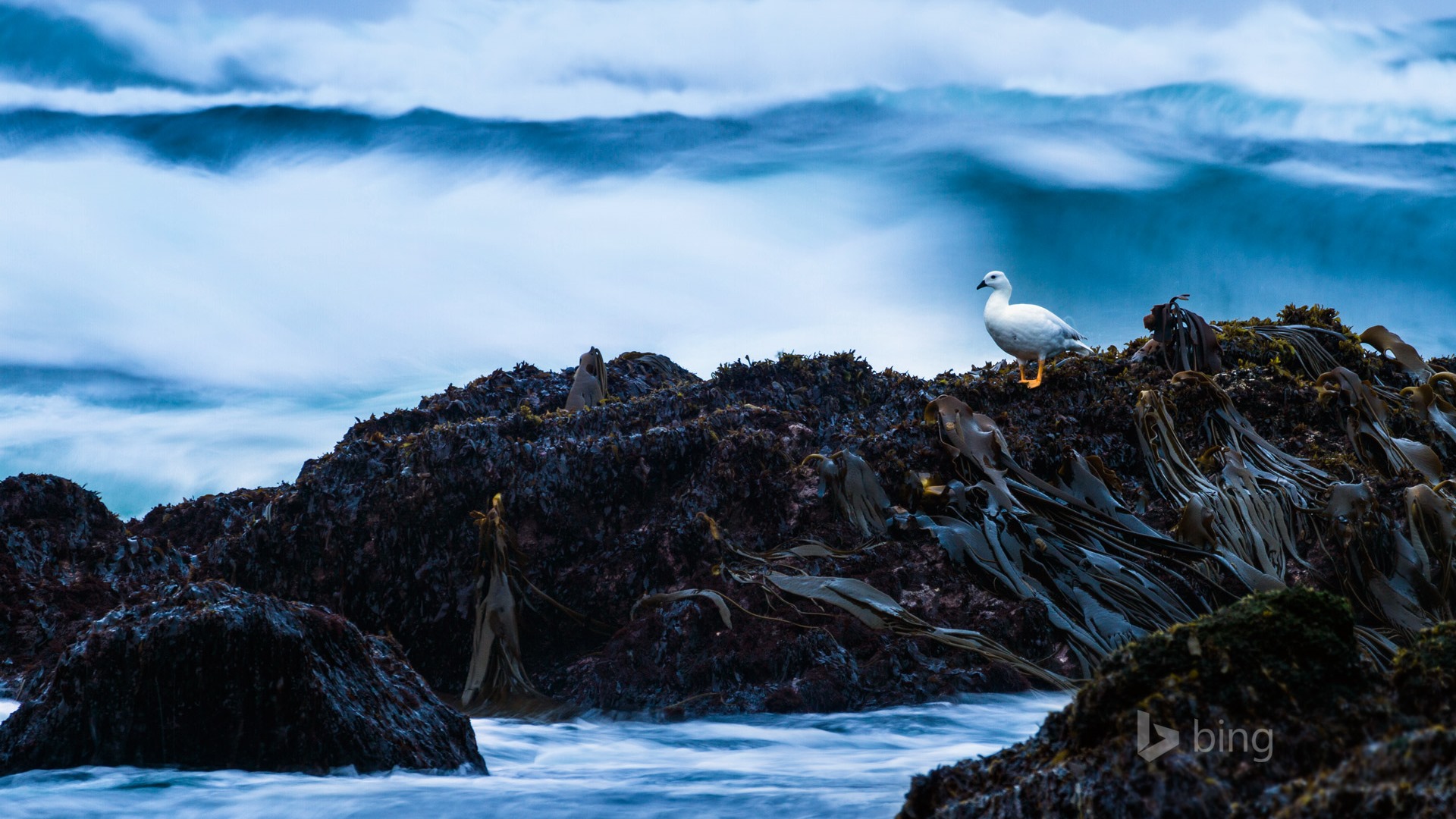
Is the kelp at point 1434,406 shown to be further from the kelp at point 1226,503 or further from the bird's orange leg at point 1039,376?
the bird's orange leg at point 1039,376

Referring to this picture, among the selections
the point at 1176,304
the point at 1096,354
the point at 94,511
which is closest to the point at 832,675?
the point at 1096,354

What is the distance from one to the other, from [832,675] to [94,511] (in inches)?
196

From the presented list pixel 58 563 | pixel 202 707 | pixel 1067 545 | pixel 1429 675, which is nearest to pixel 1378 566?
pixel 1067 545

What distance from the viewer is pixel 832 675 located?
4.44 m

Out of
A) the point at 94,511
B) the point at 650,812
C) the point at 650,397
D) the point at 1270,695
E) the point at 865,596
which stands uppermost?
the point at 650,397

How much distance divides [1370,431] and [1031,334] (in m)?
2.24

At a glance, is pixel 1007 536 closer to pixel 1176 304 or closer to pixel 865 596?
pixel 865 596

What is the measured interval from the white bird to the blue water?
12.5 feet

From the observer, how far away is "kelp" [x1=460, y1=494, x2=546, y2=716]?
5051 mm

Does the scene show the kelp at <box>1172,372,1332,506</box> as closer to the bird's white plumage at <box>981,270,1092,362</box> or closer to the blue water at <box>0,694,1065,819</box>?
the bird's white plumage at <box>981,270,1092,362</box>

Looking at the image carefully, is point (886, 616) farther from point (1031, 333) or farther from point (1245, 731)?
point (1031, 333)

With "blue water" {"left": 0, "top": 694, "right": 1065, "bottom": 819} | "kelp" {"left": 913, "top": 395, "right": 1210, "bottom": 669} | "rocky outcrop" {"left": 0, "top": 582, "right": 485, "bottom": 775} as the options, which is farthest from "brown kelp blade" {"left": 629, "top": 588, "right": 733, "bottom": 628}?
"rocky outcrop" {"left": 0, "top": 582, "right": 485, "bottom": 775}

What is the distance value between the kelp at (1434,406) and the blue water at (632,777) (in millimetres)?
4117

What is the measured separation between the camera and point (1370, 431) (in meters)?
6.60
